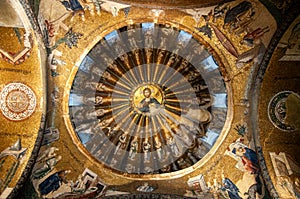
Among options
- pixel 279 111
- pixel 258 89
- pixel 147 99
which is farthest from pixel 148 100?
pixel 279 111

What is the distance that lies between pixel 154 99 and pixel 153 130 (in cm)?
86

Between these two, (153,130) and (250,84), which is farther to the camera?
(153,130)

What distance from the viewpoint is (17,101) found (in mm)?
10969

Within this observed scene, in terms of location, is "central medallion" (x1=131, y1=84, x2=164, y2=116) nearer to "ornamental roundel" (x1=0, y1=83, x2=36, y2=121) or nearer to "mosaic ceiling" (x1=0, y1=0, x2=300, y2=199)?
"mosaic ceiling" (x1=0, y1=0, x2=300, y2=199)

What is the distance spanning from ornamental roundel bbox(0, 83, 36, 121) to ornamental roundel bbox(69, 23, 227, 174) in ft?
3.64

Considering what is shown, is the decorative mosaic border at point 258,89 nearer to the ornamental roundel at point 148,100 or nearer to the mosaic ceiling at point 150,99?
the mosaic ceiling at point 150,99

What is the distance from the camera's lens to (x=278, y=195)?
37.3 ft

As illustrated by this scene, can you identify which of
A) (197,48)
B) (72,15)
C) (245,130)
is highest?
(72,15)

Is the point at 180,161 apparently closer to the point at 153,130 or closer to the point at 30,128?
the point at 153,130

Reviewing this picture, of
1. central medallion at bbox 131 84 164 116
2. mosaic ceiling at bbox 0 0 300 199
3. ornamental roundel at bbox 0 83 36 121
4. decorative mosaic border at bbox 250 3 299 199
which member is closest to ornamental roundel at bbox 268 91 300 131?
mosaic ceiling at bbox 0 0 300 199

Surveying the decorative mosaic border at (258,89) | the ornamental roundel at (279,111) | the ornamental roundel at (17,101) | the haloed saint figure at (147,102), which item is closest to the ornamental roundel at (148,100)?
the haloed saint figure at (147,102)

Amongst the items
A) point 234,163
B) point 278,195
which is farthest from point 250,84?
point 278,195

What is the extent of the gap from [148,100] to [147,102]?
62 mm

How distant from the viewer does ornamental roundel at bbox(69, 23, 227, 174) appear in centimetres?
1175
